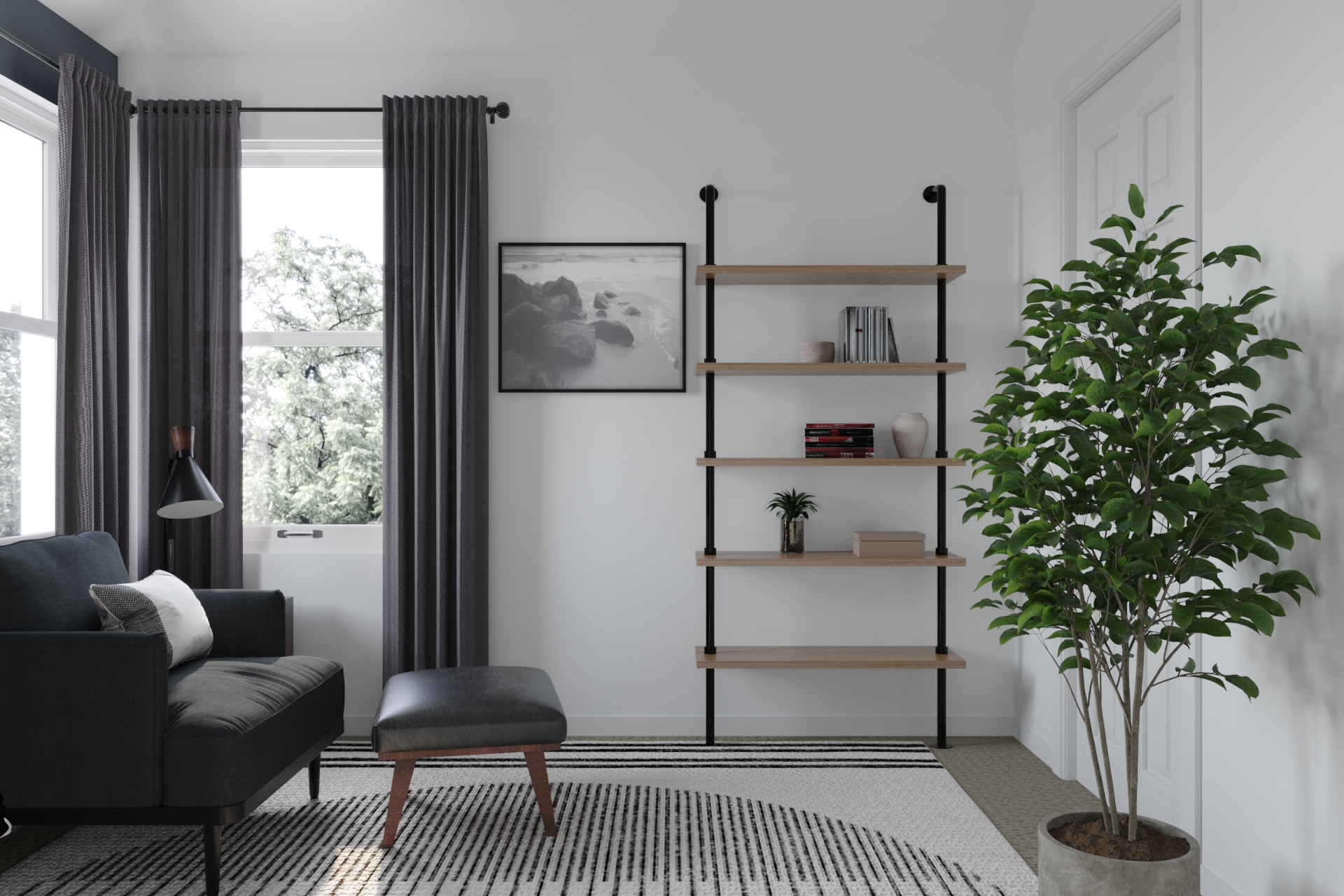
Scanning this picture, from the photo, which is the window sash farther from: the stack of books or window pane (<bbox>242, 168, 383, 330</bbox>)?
the stack of books

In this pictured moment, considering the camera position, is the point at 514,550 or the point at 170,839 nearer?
the point at 170,839

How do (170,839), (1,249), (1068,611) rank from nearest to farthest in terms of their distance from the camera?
(1068,611) → (170,839) → (1,249)

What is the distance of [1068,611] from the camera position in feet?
6.31

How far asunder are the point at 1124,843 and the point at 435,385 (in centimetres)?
270

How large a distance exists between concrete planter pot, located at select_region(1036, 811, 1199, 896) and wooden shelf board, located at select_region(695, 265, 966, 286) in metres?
2.08

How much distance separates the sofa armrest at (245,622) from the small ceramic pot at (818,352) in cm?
210

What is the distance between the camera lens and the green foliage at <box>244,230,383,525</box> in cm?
361

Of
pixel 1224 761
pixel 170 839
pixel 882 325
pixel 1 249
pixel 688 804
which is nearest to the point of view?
pixel 1224 761

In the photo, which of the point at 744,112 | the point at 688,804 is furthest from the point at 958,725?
the point at 744,112

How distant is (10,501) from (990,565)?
3699 millimetres

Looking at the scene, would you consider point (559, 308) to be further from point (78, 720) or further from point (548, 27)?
point (78, 720)

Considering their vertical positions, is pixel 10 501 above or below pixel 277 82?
below

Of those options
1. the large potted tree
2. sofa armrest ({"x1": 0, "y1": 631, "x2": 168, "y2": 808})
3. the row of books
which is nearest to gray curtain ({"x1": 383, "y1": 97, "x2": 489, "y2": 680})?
sofa armrest ({"x1": 0, "y1": 631, "x2": 168, "y2": 808})

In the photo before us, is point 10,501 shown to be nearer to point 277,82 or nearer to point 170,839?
point 170,839
